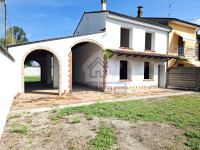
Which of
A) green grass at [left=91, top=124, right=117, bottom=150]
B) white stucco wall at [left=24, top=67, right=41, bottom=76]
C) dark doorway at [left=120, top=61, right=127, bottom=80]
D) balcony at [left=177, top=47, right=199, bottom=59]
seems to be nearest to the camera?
green grass at [left=91, top=124, right=117, bottom=150]

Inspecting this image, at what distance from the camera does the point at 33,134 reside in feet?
13.8

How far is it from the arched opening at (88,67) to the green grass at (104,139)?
6.93 meters

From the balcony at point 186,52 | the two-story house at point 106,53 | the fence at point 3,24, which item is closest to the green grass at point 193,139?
the fence at point 3,24

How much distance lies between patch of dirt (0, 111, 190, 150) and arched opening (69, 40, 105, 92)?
19.8ft

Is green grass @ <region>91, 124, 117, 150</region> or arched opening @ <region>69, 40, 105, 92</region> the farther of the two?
arched opening @ <region>69, 40, 105, 92</region>

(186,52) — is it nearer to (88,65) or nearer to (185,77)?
(185,77)

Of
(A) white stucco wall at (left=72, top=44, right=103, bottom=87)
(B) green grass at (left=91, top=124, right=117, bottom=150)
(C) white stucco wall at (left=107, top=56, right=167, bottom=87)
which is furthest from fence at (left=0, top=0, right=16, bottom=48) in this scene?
(C) white stucco wall at (left=107, top=56, right=167, bottom=87)

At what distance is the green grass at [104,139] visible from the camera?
358 centimetres

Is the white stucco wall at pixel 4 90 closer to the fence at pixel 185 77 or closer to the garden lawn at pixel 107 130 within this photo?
the garden lawn at pixel 107 130

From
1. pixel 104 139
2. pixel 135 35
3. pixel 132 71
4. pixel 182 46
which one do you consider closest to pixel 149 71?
pixel 132 71

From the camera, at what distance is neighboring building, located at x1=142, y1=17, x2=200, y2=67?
1661 centimetres

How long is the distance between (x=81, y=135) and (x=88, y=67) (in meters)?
11.5

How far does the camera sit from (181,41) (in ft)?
58.4

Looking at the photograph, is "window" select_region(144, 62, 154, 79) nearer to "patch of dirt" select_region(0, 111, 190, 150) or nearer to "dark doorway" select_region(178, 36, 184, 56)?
"dark doorway" select_region(178, 36, 184, 56)
